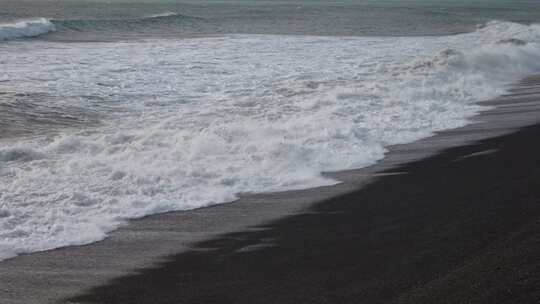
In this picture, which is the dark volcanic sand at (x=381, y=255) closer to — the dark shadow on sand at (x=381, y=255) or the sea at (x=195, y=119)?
the dark shadow on sand at (x=381, y=255)

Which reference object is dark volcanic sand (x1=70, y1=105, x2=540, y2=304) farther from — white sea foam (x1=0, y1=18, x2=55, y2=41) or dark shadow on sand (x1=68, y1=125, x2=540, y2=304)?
white sea foam (x1=0, y1=18, x2=55, y2=41)

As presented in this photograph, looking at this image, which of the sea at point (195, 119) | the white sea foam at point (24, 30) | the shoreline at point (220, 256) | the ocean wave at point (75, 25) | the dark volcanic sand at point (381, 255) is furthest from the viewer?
the ocean wave at point (75, 25)

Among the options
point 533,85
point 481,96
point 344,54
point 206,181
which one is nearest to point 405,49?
point 344,54

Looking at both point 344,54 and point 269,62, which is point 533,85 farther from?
point 344,54

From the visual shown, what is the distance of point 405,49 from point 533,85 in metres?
12.5

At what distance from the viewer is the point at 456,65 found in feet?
72.2

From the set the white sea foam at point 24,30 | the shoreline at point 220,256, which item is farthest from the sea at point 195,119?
the white sea foam at point 24,30

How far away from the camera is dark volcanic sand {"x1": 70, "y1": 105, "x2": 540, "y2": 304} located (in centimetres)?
567

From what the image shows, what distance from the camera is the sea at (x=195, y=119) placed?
8.59 meters

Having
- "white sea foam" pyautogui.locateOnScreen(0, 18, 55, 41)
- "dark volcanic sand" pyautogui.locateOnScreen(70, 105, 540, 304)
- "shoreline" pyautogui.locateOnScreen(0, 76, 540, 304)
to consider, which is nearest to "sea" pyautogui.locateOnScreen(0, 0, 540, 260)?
"shoreline" pyautogui.locateOnScreen(0, 76, 540, 304)

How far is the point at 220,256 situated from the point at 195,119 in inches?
278

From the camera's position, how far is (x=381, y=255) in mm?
6582

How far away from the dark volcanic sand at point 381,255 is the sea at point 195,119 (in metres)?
1.18

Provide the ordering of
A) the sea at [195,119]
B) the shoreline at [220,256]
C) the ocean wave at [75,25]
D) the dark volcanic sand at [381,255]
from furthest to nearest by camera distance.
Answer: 1. the ocean wave at [75,25]
2. the sea at [195,119]
3. the shoreline at [220,256]
4. the dark volcanic sand at [381,255]
